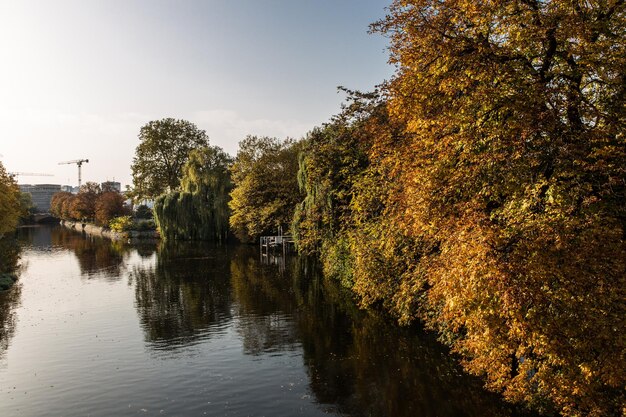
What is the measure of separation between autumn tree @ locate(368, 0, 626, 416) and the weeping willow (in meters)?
51.3

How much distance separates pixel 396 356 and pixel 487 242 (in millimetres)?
9840

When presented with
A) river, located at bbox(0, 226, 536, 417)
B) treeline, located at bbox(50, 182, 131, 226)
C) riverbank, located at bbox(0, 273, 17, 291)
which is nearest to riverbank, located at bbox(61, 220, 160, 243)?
treeline, located at bbox(50, 182, 131, 226)

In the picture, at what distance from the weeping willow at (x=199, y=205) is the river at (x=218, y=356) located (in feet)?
96.0

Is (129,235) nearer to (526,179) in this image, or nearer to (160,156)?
(160,156)

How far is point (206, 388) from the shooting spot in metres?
15.6

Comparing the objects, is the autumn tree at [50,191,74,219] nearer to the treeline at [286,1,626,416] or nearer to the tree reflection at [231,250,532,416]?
the tree reflection at [231,250,532,416]

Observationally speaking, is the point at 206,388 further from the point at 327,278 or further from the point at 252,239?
the point at 252,239

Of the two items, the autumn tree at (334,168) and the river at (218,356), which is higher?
the autumn tree at (334,168)

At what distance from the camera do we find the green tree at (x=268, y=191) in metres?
52.1

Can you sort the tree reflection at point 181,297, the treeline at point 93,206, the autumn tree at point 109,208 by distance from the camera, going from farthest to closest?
the treeline at point 93,206 → the autumn tree at point 109,208 → the tree reflection at point 181,297

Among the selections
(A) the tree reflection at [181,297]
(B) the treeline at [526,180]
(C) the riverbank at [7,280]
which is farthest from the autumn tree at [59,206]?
(B) the treeline at [526,180]

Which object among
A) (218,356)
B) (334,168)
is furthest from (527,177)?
(334,168)

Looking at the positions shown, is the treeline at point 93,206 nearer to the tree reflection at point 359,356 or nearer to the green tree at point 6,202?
the green tree at point 6,202

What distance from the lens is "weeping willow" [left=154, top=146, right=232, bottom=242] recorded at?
208 feet
